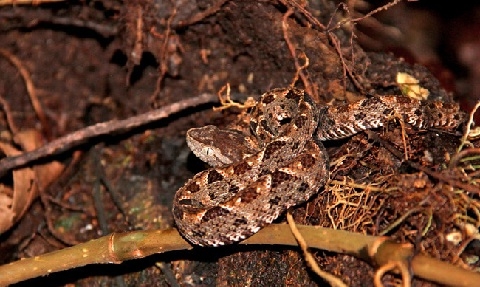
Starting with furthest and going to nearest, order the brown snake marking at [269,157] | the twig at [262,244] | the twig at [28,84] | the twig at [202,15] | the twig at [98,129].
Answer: the twig at [28,84] < the twig at [98,129] < the twig at [202,15] < the brown snake marking at [269,157] < the twig at [262,244]

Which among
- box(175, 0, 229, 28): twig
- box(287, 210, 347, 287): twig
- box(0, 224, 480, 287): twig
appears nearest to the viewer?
box(0, 224, 480, 287): twig

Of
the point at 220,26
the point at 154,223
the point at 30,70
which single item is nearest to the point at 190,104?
the point at 220,26

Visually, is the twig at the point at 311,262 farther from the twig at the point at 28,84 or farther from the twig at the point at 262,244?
the twig at the point at 28,84

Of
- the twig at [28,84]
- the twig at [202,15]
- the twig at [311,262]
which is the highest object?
the twig at [202,15]

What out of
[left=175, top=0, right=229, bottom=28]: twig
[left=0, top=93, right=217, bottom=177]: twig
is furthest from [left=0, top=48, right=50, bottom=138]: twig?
[left=175, top=0, right=229, bottom=28]: twig

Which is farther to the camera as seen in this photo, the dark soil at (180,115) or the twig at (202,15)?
the twig at (202,15)

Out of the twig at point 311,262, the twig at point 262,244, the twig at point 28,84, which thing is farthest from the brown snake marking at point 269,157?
the twig at point 28,84

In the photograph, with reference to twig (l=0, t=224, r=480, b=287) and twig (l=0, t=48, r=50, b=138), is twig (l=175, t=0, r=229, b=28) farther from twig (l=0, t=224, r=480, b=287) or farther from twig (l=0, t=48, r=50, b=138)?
twig (l=0, t=224, r=480, b=287)
